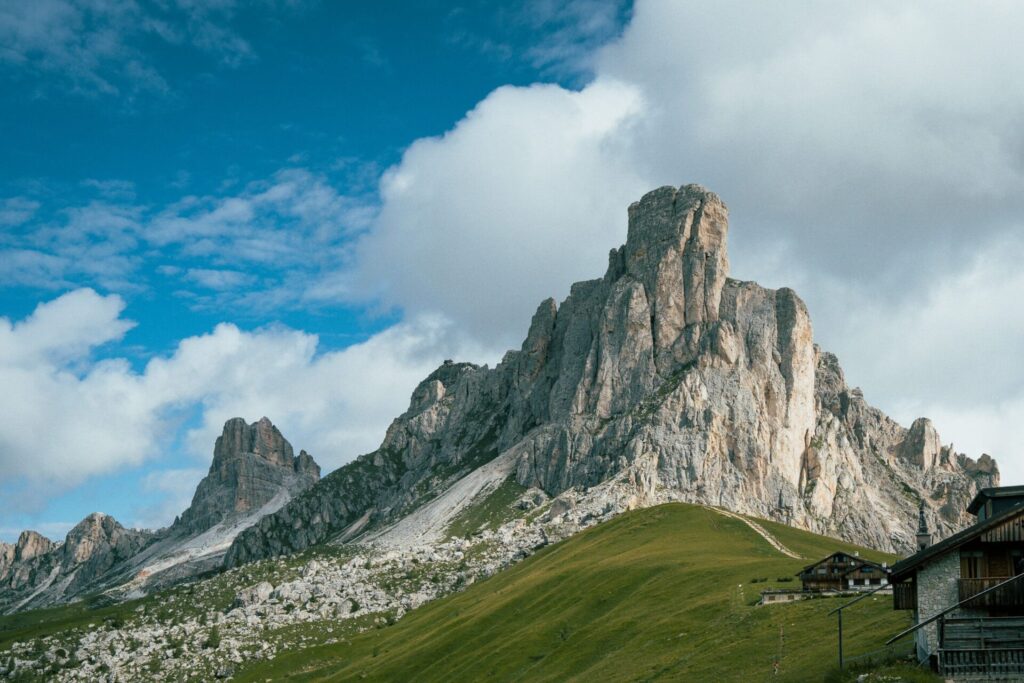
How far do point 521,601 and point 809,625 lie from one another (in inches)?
2701

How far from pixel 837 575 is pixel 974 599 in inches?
1963

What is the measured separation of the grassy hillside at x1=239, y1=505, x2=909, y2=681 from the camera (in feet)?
225

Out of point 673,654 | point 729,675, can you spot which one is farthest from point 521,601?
point 729,675

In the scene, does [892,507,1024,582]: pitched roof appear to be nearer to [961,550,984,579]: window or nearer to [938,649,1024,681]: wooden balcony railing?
[961,550,984,579]: window

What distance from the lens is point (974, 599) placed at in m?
44.1

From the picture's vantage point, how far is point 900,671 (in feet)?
142

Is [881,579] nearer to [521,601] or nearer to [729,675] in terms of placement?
[729,675]

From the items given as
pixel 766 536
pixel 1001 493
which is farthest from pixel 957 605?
pixel 766 536

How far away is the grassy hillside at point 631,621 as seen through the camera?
225 ft

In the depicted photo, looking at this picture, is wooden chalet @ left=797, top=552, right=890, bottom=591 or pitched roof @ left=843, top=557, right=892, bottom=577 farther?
pitched roof @ left=843, top=557, right=892, bottom=577

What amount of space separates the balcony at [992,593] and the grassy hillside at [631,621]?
35.0 ft

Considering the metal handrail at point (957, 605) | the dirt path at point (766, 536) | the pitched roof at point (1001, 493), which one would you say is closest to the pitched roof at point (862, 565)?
the dirt path at point (766, 536)

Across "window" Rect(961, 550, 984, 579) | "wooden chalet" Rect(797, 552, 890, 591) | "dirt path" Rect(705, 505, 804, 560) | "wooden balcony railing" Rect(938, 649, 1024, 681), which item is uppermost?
"dirt path" Rect(705, 505, 804, 560)

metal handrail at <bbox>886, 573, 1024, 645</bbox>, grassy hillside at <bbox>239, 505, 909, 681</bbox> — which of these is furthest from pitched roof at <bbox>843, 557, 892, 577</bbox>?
metal handrail at <bbox>886, 573, 1024, 645</bbox>
